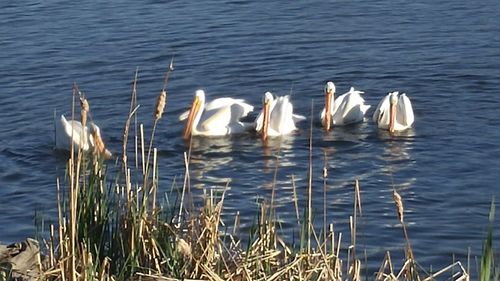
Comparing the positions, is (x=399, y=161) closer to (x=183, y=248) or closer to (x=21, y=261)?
(x=183, y=248)

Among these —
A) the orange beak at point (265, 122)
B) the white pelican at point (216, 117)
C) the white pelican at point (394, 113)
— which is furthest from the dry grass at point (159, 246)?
the white pelican at point (216, 117)

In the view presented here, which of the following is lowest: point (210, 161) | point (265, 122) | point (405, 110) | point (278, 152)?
point (210, 161)

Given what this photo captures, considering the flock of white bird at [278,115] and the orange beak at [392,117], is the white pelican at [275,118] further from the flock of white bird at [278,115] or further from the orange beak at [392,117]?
the orange beak at [392,117]

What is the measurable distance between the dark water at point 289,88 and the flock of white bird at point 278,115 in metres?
0.13

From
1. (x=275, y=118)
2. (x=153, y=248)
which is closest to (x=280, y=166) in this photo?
(x=275, y=118)

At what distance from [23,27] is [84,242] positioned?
10.4 m

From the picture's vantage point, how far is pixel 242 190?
10211mm

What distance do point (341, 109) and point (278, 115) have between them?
67cm

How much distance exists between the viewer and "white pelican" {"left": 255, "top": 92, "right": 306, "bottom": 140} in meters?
11.8

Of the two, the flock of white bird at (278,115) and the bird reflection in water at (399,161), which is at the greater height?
the flock of white bird at (278,115)

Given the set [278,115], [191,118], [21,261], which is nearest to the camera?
[21,261]

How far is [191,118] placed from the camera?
12.1 metres

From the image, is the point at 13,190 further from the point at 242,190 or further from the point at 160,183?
the point at 242,190

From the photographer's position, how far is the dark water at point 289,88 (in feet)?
32.2
